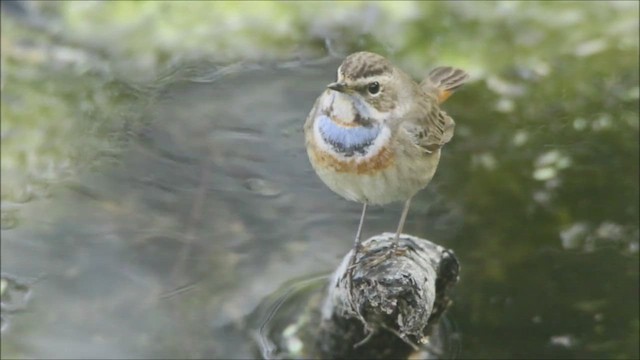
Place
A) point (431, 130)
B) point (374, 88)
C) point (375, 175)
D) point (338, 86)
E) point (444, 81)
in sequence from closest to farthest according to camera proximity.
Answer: point (338, 86), point (374, 88), point (375, 175), point (431, 130), point (444, 81)

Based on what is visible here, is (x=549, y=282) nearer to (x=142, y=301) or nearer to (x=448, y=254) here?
(x=448, y=254)

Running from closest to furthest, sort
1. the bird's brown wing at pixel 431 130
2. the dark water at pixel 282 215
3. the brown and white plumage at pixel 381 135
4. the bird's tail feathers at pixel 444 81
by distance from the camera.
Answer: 1. the brown and white plumage at pixel 381 135
2. the bird's brown wing at pixel 431 130
3. the bird's tail feathers at pixel 444 81
4. the dark water at pixel 282 215

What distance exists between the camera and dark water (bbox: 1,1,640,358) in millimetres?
5141

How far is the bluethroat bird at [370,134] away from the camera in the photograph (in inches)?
156

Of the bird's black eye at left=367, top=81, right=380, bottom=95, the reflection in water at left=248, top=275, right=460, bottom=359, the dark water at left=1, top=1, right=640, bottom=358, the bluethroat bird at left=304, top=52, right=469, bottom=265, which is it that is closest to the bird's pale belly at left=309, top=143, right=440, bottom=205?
the bluethroat bird at left=304, top=52, right=469, bottom=265

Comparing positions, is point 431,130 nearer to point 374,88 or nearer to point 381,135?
point 381,135

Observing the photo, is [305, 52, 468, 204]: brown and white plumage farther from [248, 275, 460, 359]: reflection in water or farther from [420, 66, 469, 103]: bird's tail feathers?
[248, 275, 460, 359]: reflection in water

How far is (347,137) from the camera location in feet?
13.2

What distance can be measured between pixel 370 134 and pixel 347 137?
9 cm

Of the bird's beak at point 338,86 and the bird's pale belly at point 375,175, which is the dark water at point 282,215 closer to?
the bird's pale belly at point 375,175

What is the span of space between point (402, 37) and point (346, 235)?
1.51m

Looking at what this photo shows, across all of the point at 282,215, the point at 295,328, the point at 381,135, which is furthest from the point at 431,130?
the point at 282,215

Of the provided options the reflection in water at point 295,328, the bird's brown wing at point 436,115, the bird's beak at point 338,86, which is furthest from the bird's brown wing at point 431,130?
the reflection in water at point 295,328

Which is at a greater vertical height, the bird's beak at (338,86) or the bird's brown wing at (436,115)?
the bird's brown wing at (436,115)
